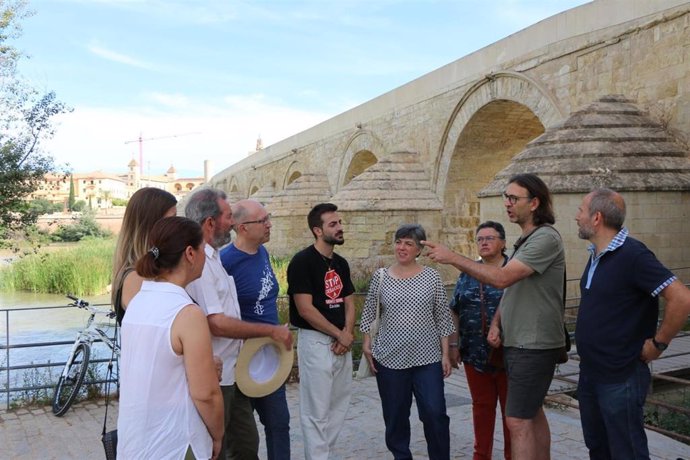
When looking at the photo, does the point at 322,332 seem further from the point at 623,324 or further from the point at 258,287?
the point at 623,324

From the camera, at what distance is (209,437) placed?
79.9 inches

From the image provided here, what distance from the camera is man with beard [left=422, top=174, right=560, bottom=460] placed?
286 centimetres

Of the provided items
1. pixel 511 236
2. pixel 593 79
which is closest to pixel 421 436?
pixel 511 236

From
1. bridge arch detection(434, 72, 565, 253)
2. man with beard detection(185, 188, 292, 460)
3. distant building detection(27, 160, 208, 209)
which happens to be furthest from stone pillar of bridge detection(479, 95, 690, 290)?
distant building detection(27, 160, 208, 209)

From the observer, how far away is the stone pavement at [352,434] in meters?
3.83

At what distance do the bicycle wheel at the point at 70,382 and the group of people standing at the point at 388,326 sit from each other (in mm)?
2252

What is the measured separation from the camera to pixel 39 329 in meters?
11.1

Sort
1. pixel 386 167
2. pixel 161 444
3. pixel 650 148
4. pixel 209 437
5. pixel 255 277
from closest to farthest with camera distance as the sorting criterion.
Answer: pixel 161 444, pixel 209 437, pixel 255 277, pixel 650 148, pixel 386 167

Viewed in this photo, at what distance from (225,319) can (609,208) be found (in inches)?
65.6

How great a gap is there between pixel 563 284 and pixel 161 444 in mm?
1963

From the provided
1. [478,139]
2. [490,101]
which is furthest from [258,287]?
[478,139]

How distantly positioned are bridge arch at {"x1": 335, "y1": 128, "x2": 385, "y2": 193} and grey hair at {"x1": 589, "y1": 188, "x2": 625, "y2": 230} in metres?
14.9

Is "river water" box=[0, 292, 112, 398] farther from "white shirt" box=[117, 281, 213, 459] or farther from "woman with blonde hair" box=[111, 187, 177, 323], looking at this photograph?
"white shirt" box=[117, 281, 213, 459]

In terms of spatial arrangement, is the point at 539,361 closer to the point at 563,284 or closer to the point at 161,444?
the point at 563,284
